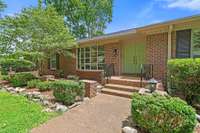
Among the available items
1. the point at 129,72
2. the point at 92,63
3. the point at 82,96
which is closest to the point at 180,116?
the point at 82,96

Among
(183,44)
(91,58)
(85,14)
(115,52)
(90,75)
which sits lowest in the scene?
(90,75)

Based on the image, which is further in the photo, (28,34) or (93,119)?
(28,34)

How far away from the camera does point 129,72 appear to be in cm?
1284

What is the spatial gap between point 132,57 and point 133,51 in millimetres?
374

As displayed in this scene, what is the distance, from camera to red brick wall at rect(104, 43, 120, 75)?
1284 cm

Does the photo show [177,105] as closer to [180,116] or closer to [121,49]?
[180,116]

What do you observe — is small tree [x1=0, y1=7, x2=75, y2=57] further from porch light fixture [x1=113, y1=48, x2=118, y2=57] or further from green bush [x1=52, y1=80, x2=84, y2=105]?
green bush [x1=52, y1=80, x2=84, y2=105]

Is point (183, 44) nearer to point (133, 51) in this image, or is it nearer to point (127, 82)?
point (127, 82)

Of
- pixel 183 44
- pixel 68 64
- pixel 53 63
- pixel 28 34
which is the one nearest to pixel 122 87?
pixel 183 44

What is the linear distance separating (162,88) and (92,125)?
4018 millimetres

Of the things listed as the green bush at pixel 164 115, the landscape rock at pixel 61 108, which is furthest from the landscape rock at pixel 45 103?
the green bush at pixel 164 115

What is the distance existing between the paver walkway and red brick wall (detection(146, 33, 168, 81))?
2.65 m

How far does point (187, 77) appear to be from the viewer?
6898mm

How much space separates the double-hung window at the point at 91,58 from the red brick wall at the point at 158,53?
4.11 m
